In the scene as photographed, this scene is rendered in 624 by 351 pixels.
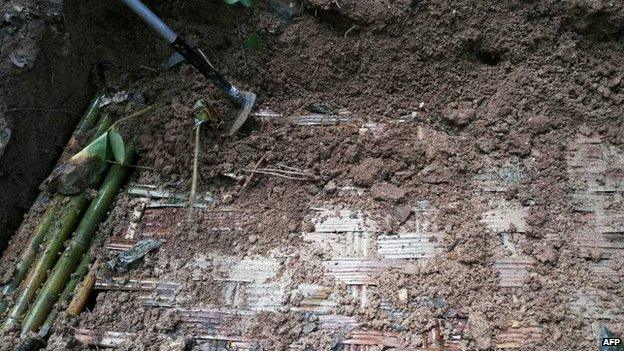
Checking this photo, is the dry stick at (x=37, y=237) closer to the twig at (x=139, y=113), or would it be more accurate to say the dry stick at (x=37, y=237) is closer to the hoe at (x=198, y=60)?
the twig at (x=139, y=113)

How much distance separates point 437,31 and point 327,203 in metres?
0.74

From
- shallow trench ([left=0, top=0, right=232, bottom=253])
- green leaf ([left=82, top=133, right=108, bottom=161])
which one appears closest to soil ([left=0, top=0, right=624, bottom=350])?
shallow trench ([left=0, top=0, right=232, bottom=253])

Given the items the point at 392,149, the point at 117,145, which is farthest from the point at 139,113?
the point at 392,149

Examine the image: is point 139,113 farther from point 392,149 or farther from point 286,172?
point 392,149

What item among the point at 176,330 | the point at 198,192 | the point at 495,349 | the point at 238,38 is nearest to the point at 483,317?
the point at 495,349

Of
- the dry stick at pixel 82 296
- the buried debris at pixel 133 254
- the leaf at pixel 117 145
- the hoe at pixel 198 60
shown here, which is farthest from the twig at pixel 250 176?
the dry stick at pixel 82 296

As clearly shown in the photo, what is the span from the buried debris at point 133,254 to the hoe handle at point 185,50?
21.9 inches

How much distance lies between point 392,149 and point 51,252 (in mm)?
1133

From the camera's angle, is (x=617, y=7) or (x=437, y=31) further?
(x=437, y=31)

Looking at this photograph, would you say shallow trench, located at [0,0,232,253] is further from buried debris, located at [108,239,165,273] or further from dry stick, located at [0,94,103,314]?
buried debris, located at [108,239,165,273]

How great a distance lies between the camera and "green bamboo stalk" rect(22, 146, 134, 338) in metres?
1.59

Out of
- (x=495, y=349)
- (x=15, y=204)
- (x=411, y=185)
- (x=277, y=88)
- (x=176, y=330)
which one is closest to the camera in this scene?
(x=495, y=349)

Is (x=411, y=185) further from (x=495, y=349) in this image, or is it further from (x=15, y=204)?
(x=15, y=204)

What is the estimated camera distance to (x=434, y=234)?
1579mm
